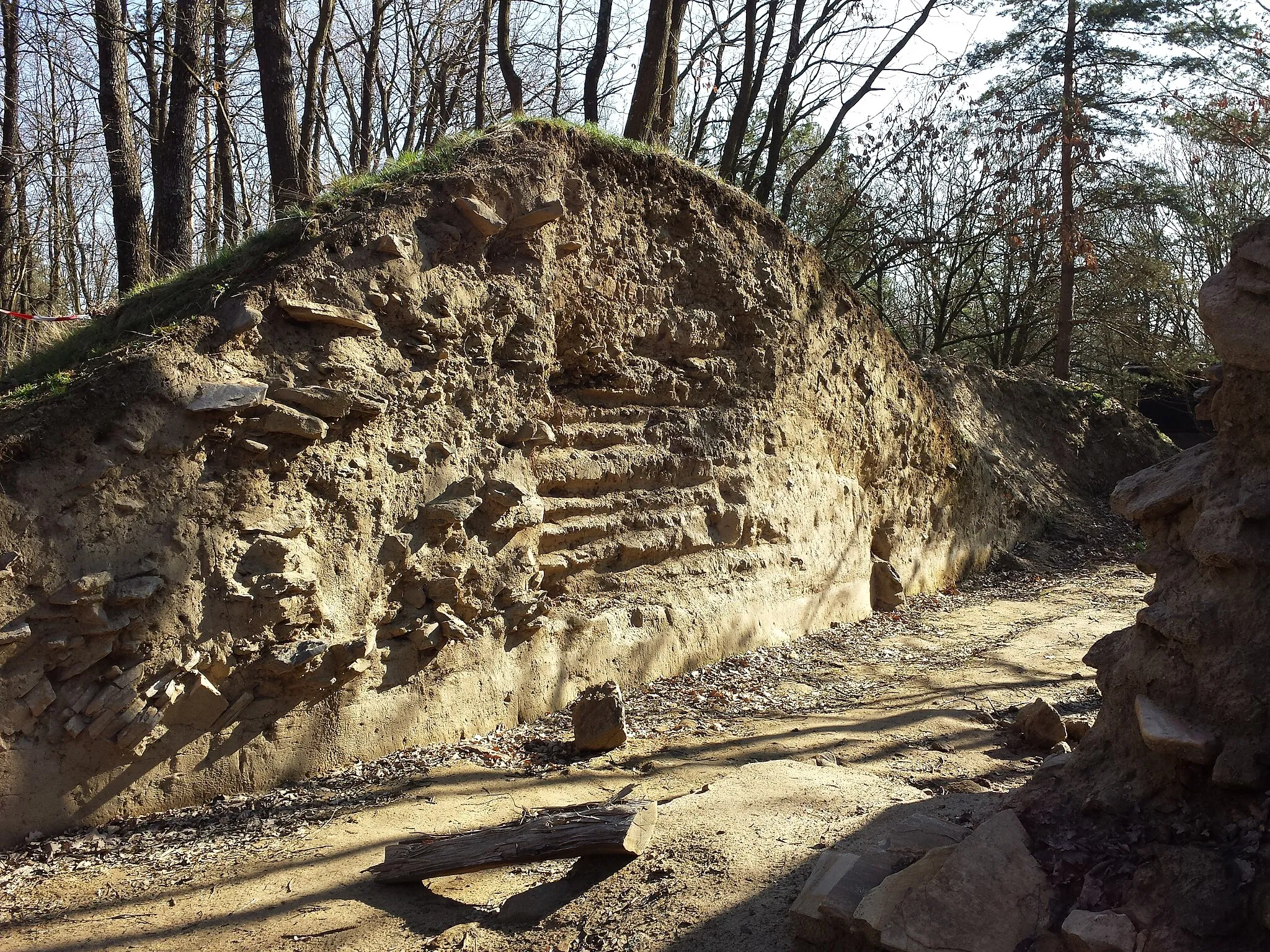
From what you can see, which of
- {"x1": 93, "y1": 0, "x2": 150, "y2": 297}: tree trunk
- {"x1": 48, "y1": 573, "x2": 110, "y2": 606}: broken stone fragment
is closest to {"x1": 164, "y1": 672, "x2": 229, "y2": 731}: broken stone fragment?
{"x1": 48, "y1": 573, "x2": 110, "y2": 606}: broken stone fragment

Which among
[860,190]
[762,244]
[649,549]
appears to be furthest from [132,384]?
[860,190]

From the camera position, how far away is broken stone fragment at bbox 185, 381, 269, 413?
4035mm

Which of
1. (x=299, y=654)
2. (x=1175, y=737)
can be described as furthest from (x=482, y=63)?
(x=1175, y=737)

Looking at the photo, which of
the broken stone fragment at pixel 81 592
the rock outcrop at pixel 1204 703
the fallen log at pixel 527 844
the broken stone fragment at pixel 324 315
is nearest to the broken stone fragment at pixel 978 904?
the rock outcrop at pixel 1204 703

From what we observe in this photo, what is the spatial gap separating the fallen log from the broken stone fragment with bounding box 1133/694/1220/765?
176 centimetres

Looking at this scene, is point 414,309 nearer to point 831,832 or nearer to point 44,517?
point 44,517

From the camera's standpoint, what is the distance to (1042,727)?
16.1 feet

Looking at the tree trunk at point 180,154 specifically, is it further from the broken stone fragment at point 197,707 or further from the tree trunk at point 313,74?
the broken stone fragment at point 197,707

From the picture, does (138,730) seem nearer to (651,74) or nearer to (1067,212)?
(651,74)

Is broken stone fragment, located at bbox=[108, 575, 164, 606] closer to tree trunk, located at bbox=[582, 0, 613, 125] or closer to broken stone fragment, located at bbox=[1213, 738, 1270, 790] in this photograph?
broken stone fragment, located at bbox=[1213, 738, 1270, 790]

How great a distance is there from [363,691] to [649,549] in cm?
237

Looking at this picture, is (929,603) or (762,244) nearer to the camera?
(762,244)

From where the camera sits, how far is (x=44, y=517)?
3.63 meters

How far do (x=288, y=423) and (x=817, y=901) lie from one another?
10.5 ft
